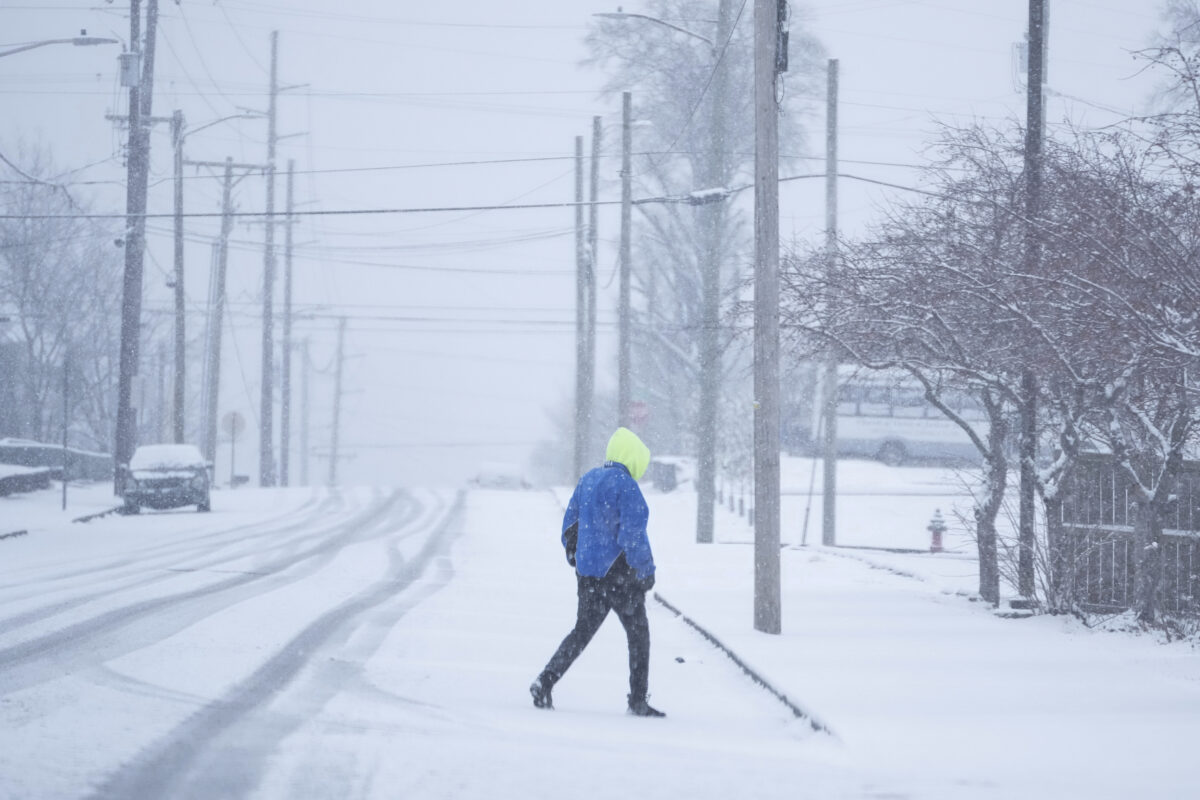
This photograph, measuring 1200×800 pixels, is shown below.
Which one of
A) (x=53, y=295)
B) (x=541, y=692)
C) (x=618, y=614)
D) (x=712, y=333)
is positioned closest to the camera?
(x=618, y=614)

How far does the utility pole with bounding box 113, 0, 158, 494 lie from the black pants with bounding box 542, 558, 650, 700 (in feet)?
79.9

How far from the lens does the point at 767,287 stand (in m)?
11.9

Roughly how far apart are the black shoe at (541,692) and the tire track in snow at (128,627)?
3.12m

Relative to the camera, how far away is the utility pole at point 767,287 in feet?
38.5

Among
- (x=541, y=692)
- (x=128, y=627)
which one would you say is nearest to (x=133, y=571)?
(x=128, y=627)

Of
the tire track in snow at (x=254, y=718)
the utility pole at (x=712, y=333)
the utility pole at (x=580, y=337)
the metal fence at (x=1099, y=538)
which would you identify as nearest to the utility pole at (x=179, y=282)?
the utility pole at (x=580, y=337)

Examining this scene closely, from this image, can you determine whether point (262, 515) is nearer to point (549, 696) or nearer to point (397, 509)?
point (397, 509)

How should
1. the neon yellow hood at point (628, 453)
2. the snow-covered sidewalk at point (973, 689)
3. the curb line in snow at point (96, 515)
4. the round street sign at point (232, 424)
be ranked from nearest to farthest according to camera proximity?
the snow-covered sidewalk at point (973, 689)
the neon yellow hood at point (628, 453)
the curb line in snow at point (96, 515)
the round street sign at point (232, 424)

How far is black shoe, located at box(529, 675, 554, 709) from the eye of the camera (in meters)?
8.03

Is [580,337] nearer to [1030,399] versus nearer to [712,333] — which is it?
[712,333]

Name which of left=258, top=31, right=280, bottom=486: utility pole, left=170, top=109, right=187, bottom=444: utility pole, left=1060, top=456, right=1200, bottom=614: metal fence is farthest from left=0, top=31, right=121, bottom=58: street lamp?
left=258, top=31, right=280, bottom=486: utility pole

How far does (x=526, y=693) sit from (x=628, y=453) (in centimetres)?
181

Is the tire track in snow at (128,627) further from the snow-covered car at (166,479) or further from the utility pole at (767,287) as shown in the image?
the snow-covered car at (166,479)

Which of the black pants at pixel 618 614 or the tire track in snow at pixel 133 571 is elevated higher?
the black pants at pixel 618 614
